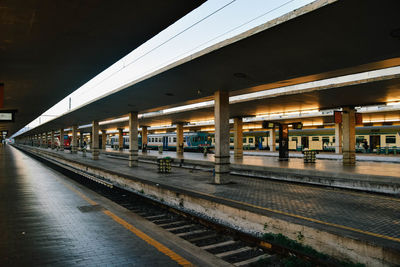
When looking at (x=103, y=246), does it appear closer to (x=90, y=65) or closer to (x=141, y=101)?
(x=90, y=65)

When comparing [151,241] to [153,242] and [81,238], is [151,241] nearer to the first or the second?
[153,242]

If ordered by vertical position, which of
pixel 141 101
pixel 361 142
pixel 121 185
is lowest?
pixel 121 185

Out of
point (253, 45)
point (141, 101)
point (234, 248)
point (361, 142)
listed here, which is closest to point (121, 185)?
point (141, 101)

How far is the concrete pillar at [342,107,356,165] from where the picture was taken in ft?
58.9

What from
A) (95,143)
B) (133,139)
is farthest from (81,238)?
(95,143)

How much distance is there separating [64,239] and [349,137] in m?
18.4

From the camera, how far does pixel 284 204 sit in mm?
8469

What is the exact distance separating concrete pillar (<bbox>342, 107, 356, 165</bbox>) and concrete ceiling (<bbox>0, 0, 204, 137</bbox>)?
1662cm

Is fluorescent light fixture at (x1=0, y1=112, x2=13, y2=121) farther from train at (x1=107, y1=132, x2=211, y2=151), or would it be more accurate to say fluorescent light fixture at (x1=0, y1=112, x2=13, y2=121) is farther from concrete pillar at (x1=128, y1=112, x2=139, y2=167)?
train at (x1=107, y1=132, x2=211, y2=151)

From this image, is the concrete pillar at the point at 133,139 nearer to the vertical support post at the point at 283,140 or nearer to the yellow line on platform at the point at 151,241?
the vertical support post at the point at 283,140

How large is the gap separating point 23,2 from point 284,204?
331 inches

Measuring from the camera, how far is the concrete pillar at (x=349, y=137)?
1795 cm

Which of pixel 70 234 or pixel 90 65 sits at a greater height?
pixel 90 65

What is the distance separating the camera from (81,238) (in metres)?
5.66
